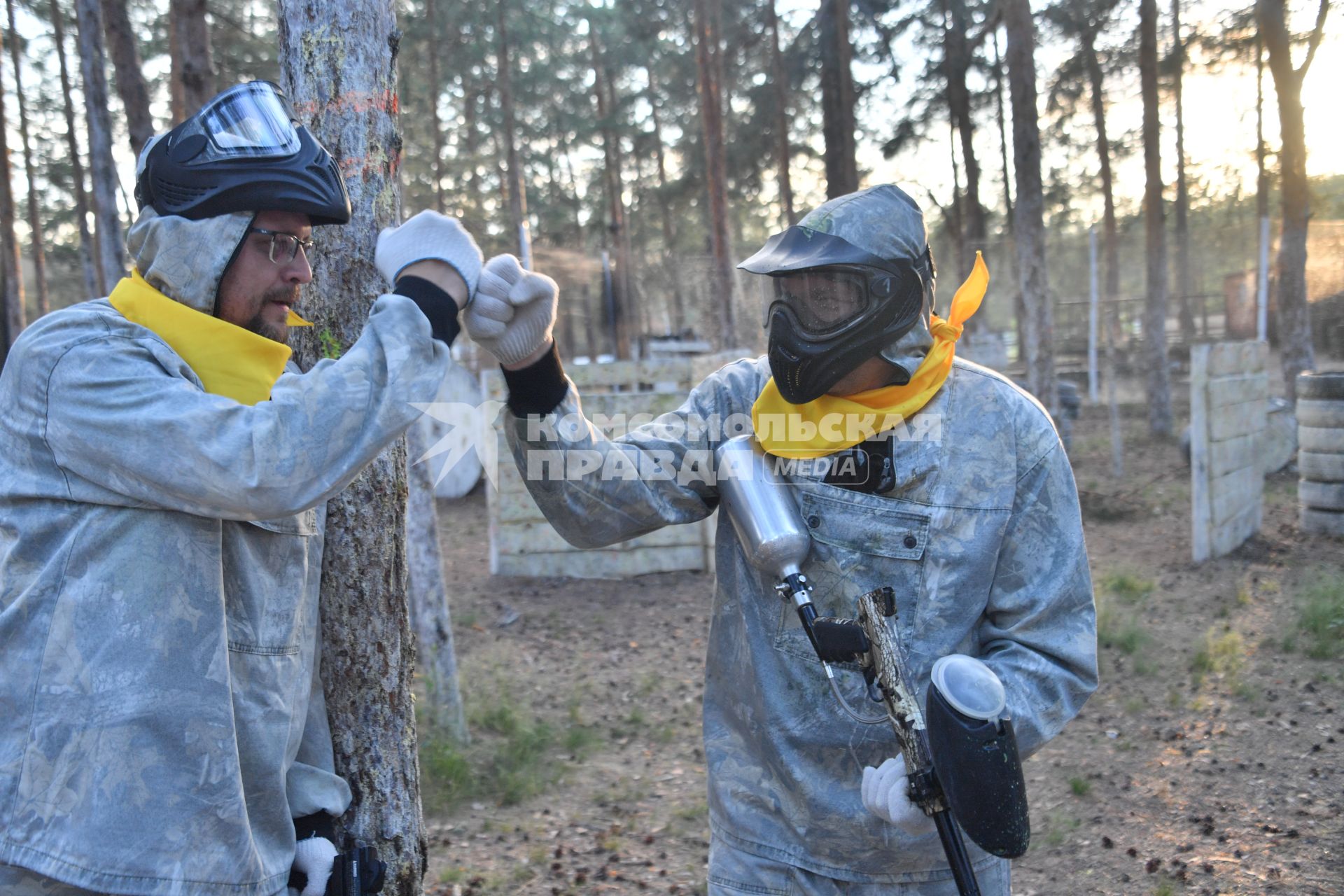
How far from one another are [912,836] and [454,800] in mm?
3736

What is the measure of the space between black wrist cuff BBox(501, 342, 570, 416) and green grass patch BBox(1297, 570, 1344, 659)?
6.66m

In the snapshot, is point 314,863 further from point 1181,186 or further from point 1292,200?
point 1181,186

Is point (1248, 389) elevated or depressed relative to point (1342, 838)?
elevated

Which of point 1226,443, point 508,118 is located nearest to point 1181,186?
point 508,118

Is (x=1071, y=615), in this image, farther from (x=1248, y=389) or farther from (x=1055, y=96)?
(x=1055, y=96)

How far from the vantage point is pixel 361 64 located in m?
2.70

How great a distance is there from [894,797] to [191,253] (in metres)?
1.81

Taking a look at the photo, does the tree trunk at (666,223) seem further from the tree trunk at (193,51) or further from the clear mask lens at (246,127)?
the clear mask lens at (246,127)

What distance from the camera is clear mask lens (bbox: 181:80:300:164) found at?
1982 mm

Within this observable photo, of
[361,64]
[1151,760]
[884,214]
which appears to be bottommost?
[1151,760]

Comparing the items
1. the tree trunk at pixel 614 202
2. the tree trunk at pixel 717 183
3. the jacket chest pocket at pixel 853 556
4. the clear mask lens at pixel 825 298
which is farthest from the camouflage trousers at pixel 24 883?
the tree trunk at pixel 614 202

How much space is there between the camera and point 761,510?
8.00 ft

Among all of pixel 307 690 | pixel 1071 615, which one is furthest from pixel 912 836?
pixel 307 690

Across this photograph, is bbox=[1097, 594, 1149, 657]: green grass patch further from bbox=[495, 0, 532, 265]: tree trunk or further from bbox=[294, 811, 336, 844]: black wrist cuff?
bbox=[495, 0, 532, 265]: tree trunk
